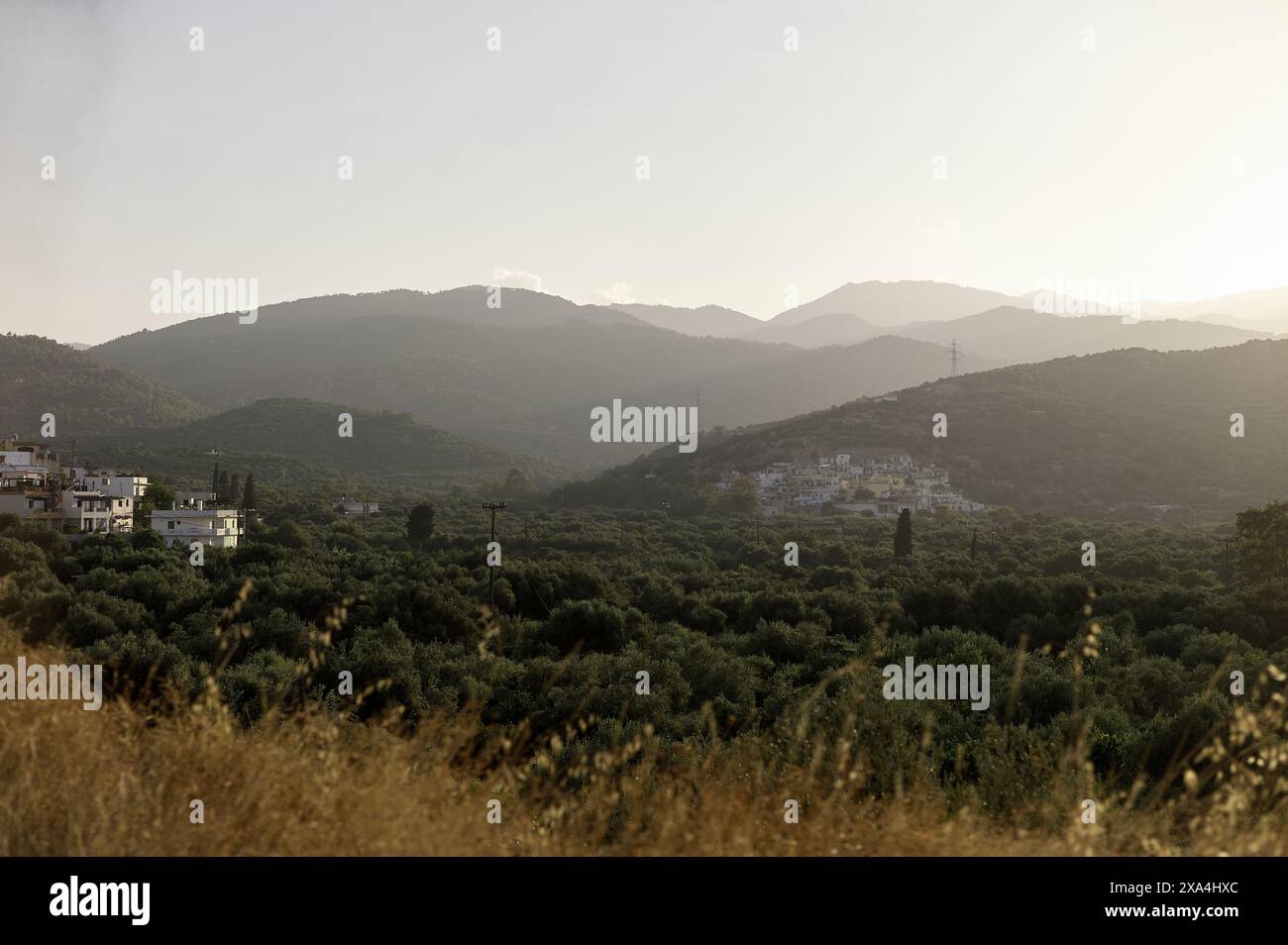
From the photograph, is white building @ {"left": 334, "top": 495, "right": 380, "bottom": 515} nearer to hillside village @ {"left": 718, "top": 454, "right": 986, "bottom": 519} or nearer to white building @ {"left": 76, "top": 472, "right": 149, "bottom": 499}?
white building @ {"left": 76, "top": 472, "right": 149, "bottom": 499}

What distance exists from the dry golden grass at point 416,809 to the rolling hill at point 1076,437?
3781 inches

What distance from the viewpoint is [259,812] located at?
170 inches

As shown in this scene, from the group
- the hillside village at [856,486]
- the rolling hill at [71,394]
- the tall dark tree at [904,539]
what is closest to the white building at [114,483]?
the tall dark tree at [904,539]

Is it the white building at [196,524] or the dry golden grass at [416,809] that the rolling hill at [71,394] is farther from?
the dry golden grass at [416,809]

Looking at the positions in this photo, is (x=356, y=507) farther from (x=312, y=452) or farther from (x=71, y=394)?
(x=71, y=394)

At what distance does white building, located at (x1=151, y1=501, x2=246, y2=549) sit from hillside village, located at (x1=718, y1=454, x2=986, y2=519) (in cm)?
5215

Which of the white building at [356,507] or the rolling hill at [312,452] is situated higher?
the rolling hill at [312,452]

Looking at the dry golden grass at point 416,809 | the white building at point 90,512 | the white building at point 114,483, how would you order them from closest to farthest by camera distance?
the dry golden grass at point 416,809 < the white building at point 90,512 < the white building at point 114,483

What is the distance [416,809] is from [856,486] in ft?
328

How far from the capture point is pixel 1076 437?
11138 cm

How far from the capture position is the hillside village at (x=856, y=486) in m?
94.4

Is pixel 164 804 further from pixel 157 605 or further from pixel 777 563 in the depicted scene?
pixel 777 563
